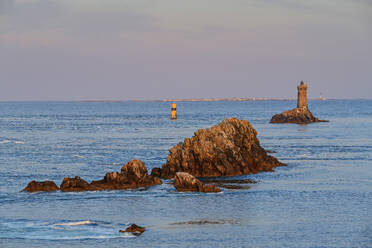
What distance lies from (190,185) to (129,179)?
4457 mm

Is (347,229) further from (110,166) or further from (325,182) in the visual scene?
(110,166)

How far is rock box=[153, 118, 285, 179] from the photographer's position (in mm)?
52000

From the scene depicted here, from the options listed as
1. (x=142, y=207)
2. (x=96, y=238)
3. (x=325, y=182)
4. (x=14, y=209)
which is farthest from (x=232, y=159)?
(x=96, y=238)

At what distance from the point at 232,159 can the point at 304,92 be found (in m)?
103

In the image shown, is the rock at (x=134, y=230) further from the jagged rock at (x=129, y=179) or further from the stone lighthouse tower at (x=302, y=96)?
the stone lighthouse tower at (x=302, y=96)

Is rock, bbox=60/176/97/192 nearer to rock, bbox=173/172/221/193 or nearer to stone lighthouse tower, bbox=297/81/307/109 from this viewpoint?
rock, bbox=173/172/221/193

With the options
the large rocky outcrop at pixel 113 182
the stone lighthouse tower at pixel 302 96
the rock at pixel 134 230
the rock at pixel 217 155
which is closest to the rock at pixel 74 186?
the large rocky outcrop at pixel 113 182

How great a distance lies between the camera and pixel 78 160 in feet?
218

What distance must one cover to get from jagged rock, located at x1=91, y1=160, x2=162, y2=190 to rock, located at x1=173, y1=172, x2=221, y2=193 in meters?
2.57

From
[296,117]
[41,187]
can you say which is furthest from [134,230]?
[296,117]

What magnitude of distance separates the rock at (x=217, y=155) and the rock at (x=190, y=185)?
571 centimetres

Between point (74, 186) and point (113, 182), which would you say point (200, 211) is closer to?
point (113, 182)

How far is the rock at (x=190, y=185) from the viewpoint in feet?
144

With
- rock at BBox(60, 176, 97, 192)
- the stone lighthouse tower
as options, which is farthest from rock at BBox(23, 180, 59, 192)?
the stone lighthouse tower
